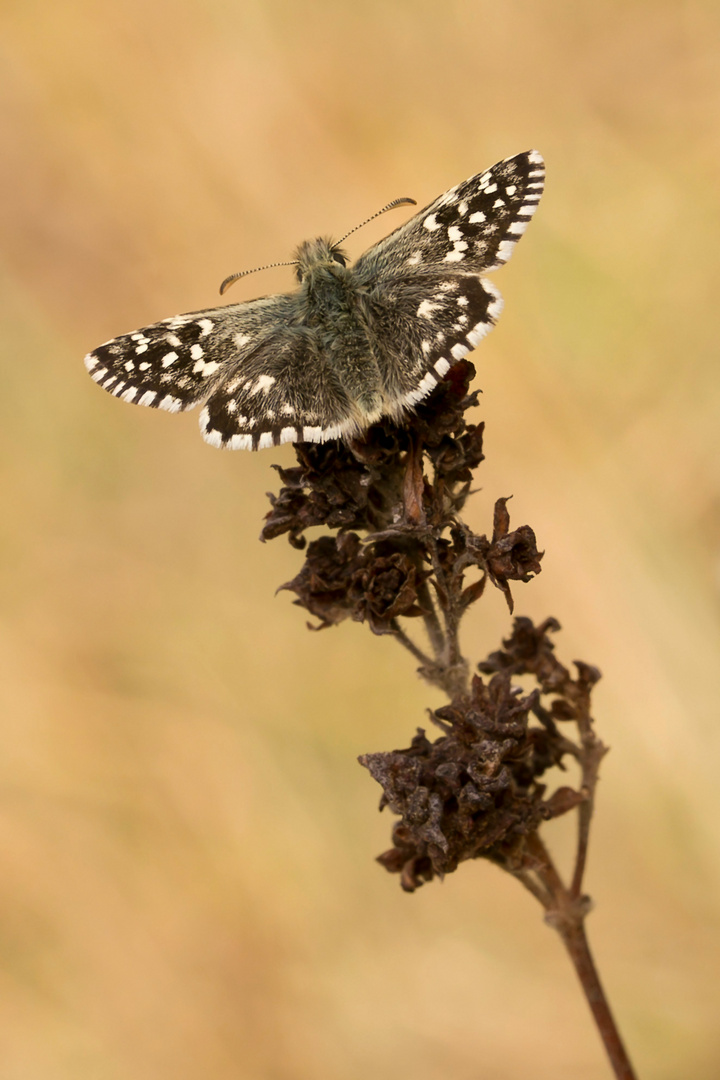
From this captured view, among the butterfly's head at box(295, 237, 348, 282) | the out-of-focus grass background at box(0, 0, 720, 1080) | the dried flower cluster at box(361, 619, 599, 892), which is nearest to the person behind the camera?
the dried flower cluster at box(361, 619, 599, 892)

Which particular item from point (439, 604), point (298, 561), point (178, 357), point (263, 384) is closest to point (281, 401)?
point (263, 384)

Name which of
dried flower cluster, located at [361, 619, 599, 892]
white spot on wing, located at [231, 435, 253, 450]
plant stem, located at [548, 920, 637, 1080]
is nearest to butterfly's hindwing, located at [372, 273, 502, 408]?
white spot on wing, located at [231, 435, 253, 450]

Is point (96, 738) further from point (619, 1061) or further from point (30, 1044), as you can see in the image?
point (619, 1061)

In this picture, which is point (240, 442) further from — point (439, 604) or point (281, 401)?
point (439, 604)

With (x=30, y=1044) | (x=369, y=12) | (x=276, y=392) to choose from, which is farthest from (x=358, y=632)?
(x=369, y=12)

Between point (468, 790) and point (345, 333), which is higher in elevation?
point (345, 333)

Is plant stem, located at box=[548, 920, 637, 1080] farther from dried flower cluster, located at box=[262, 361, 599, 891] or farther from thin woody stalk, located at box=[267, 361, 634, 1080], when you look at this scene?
dried flower cluster, located at box=[262, 361, 599, 891]

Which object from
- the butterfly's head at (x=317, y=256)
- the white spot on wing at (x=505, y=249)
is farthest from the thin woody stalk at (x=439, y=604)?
the butterfly's head at (x=317, y=256)
